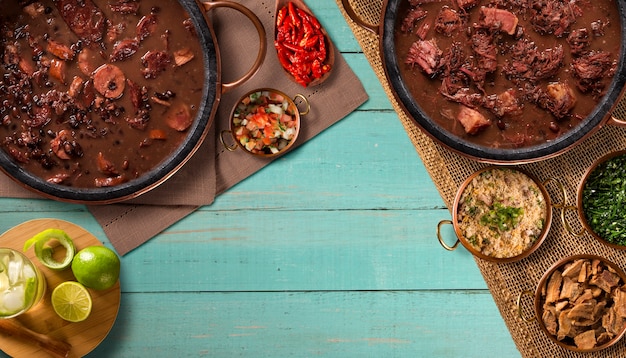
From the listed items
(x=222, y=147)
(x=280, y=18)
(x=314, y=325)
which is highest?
(x=280, y=18)

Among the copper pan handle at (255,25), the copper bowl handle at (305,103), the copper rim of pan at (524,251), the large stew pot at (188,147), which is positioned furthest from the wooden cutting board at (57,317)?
the copper rim of pan at (524,251)

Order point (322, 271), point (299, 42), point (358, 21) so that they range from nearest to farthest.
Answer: point (358, 21) → point (299, 42) → point (322, 271)

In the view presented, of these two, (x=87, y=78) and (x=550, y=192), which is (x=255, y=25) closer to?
(x=87, y=78)

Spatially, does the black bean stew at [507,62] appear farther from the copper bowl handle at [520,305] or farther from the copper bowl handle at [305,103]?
the copper bowl handle at [520,305]

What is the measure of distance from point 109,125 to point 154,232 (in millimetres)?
620

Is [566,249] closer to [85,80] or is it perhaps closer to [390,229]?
[390,229]

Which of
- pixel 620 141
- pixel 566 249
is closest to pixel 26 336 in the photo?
pixel 566 249

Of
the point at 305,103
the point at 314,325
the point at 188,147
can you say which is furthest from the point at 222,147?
the point at 314,325

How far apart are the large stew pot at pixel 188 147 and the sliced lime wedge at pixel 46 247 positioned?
18cm

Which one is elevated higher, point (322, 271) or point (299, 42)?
point (299, 42)

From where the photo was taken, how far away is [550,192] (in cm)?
369

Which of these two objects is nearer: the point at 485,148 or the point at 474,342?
the point at 485,148

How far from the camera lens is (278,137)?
364cm

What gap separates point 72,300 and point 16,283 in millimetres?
279
